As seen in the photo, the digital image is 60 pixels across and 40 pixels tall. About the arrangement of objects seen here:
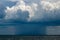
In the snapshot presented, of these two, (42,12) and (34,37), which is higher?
(42,12)

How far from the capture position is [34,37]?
5570mm

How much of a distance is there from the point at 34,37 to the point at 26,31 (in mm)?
179

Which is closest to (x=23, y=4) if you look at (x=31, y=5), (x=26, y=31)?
(x=31, y=5)

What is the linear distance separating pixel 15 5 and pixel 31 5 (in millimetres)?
284

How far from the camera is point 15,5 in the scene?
5613 millimetres

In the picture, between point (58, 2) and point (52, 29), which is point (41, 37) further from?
point (58, 2)

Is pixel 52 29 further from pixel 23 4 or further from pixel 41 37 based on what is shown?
pixel 23 4

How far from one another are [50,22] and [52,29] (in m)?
0.13

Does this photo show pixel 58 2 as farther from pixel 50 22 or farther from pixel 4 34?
pixel 4 34

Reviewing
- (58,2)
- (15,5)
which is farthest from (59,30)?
(15,5)

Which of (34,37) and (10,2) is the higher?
(10,2)

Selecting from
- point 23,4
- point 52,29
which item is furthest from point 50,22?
point 23,4

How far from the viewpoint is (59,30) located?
18.3ft

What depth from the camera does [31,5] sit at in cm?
561
